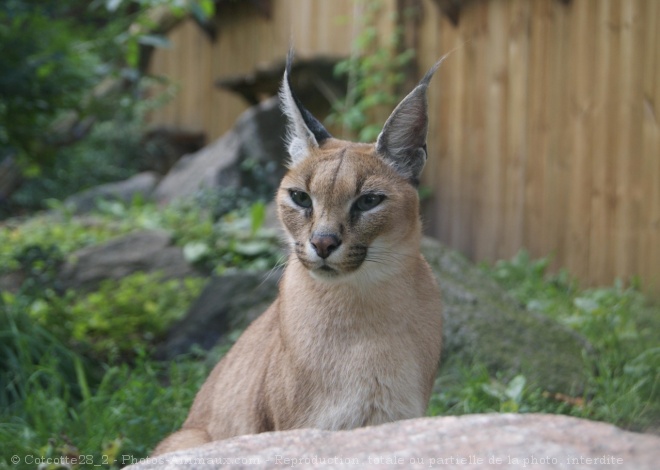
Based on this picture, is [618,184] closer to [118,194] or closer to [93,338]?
[93,338]

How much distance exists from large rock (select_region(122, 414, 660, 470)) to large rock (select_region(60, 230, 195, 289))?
5.25 metres

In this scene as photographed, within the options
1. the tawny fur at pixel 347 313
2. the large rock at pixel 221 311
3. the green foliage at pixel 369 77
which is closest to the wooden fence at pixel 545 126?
the green foliage at pixel 369 77

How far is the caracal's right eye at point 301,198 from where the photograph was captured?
3.74m

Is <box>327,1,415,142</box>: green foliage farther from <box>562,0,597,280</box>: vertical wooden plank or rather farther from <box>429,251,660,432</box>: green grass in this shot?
<box>429,251,660,432</box>: green grass

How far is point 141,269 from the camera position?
790cm

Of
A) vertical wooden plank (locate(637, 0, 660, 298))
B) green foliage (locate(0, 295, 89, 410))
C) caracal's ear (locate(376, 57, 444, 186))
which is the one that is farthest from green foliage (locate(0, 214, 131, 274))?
vertical wooden plank (locate(637, 0, 660, 298))

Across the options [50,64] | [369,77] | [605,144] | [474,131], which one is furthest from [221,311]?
[369,77]

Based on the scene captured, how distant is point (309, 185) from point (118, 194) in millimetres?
9798

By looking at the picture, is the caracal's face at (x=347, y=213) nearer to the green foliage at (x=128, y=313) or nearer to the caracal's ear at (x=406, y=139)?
the caracal's ear at (x=406, y=139)

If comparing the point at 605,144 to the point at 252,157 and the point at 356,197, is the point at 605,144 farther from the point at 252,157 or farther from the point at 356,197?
the point at 252,157

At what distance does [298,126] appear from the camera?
12.9ft

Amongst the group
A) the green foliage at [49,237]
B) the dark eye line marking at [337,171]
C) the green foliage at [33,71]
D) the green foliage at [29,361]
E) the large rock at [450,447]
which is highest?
the green foliage at [33,71]

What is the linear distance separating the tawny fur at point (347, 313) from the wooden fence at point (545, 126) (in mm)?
3842

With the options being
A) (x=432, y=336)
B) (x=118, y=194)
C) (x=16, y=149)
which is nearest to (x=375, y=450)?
(x=432, y=336)
